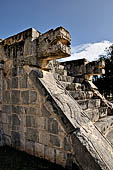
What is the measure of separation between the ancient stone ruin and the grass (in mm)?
109

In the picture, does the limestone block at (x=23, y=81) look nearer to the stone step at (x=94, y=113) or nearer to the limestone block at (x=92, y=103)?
the stone step at (x=94, y=113)

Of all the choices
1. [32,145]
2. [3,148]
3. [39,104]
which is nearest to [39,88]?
[39,104]

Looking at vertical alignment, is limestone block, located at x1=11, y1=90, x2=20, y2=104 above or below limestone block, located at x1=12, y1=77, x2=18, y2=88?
below

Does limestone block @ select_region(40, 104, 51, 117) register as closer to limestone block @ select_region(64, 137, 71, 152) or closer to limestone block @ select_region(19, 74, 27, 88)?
limestone block @ select_region(64, 137, 71, 152)

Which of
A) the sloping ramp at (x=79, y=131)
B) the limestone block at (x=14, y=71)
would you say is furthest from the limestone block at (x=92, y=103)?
the limestone block at (x=14, y=71)

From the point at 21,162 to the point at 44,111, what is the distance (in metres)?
1.11

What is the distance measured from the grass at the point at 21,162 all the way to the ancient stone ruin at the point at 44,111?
11 cm

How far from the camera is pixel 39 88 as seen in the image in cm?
265

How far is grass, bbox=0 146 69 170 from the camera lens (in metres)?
2.34

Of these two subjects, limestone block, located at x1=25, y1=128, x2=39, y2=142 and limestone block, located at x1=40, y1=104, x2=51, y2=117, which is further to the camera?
limestone block, located at x1=25, y1=128, x2=39, y2=142

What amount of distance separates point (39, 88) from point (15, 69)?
38.3 inches

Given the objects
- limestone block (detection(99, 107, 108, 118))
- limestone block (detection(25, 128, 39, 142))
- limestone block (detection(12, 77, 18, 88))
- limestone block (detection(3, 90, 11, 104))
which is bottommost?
limestone block (detection(25, 128, 39, 142))

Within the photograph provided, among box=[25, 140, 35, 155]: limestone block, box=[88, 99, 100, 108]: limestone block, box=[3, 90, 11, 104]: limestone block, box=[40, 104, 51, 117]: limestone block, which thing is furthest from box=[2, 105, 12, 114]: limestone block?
box=[88, 99, 100, 108]: limestone block

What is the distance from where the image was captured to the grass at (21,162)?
2343 mm
